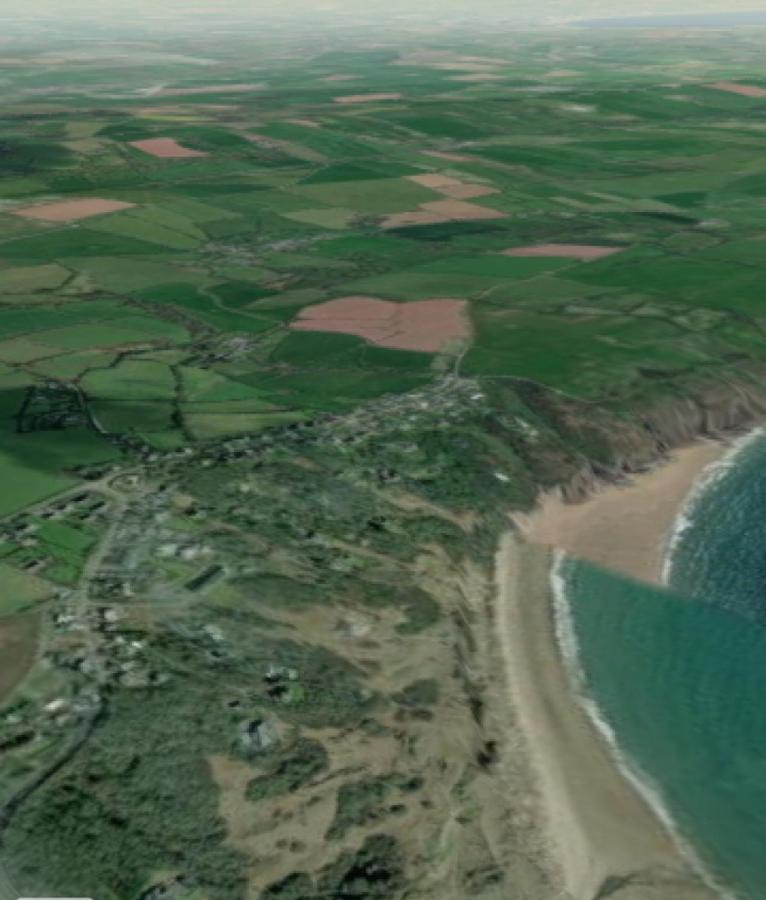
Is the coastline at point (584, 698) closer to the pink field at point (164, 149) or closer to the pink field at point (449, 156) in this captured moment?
the pink field at point (449, 156)

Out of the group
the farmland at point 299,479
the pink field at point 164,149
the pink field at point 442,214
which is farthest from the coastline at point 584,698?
the pink field at point 164,149

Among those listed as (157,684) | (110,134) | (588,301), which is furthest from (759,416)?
(110,134)

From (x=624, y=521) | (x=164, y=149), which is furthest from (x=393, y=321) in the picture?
(x=164, y=149)

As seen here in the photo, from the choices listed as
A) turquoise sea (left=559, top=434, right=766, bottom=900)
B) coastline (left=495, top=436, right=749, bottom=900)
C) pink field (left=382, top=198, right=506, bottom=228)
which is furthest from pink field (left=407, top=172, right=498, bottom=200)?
turquoise sea (left=559, top=434, right=766, bottom=900)

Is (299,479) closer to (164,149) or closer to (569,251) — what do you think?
(569,251)

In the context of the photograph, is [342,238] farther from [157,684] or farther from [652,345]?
[157,684]

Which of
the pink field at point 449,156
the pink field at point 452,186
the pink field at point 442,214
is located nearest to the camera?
the pink field at point 442,214

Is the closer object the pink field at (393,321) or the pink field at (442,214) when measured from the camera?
the pink field at (393,321)
